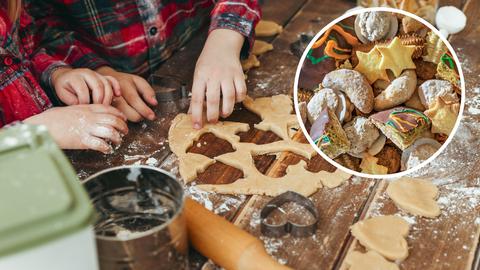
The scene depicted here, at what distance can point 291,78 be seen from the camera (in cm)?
123

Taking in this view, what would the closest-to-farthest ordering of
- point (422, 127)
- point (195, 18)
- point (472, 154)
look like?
point (422, 127)
point (472, 154)
point (195, 18)

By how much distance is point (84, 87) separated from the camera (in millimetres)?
1069

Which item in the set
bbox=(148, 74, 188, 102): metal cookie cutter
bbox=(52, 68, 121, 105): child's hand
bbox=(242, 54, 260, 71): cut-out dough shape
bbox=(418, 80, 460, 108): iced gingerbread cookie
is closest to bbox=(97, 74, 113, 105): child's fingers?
bbox=(52, 68, 121, 105): child's hand

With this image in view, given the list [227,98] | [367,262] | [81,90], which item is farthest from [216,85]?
[367,262]

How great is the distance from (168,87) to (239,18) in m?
0.23

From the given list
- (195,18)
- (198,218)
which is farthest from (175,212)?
(195,18)

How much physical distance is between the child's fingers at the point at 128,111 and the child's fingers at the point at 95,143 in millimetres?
115

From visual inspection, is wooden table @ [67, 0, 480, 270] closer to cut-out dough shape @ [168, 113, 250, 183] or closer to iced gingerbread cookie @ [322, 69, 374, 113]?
cut-out dough shape @ [168, 113, 250, 183]

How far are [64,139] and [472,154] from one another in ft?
2.25

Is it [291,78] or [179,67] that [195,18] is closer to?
[179,67]

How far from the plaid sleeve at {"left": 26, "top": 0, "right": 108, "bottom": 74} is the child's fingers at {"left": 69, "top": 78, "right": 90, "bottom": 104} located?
178 millimetres

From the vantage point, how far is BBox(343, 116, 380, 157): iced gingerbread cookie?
0.88m

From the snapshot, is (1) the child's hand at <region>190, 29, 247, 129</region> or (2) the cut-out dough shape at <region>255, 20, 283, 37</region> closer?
(1) the child's hand at <region>190, 29, 247, 129</region>

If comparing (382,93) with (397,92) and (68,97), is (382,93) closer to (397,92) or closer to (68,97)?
(397,92)
